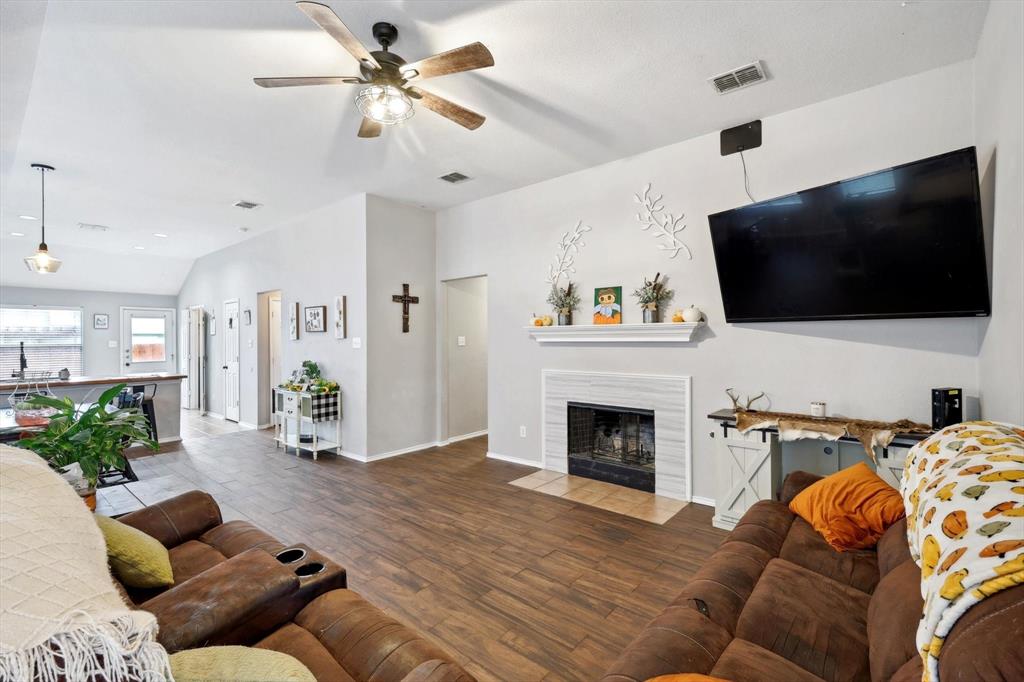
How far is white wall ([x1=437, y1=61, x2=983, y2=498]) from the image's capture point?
2.88 m

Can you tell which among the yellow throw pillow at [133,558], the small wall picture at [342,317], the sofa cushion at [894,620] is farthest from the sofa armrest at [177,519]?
the small wall picture at [342,317]

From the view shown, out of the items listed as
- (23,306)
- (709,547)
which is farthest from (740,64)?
(23,306)

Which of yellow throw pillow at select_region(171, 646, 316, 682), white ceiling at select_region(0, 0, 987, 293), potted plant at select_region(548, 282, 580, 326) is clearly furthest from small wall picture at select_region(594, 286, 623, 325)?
yellow throw pillow at select_region(171, 646, 316, 682)

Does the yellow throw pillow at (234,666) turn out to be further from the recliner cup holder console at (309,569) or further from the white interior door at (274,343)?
the white interior door at (274,343)

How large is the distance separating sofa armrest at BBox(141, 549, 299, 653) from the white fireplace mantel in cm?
323

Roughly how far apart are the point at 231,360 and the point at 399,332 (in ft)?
13.6

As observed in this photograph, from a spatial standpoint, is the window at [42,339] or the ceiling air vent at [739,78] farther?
the window at [42,339]

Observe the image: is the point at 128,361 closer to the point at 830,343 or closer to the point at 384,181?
the point at 384,181

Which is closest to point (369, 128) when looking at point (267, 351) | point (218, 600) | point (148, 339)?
point (218, 600)

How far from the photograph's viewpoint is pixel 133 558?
1.50 metres

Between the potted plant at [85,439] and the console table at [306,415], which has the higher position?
the potted plant at [85,439]

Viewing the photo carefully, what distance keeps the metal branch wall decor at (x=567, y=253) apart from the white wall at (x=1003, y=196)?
273cm

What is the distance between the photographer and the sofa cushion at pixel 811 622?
1291mm

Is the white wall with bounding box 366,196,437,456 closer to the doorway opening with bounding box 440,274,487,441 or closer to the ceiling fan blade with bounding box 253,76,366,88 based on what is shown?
the doorway opening with bounding box 440,274,487,441
